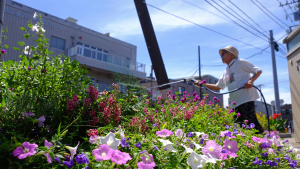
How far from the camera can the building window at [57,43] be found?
16047mm

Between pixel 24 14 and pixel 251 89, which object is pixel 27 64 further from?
pixel 24 14

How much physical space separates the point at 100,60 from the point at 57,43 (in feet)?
11.8

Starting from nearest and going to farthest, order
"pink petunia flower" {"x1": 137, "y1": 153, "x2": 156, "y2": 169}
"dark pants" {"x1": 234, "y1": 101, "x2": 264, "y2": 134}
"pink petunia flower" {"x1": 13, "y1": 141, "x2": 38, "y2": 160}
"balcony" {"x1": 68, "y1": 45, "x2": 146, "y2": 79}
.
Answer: "pink petunia flower" {"x1": 13, "y1": 141, "x2": 38, "y2": 160} < "pink petunia flower" {"x1": 137, "y1": 153, "x2": 156, "y2": 169} < "dark pants" {"x1": 234, "y1": 101, "x2": 264, "y2": 134} < "balcony" {"x1": 68, "y1": 45, "x2": 146, "y2": 79}

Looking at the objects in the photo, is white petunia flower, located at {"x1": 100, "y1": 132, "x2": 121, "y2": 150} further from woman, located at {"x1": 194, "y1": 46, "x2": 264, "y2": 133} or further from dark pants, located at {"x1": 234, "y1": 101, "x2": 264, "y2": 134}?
dark pants, located at {"x1": 234, "y1": 101, "x2": 264, "y2": 134}

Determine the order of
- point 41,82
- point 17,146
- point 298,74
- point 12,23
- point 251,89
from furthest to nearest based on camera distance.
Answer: point 12,23
point 298,74
point 251,89
point 41,82
point 17,146

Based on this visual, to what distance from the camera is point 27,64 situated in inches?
62.9

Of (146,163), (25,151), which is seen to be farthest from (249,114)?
(25,151)

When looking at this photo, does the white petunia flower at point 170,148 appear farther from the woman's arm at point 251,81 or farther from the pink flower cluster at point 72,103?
the woman's arm at point 251,81

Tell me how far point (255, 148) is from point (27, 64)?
196 centimetres

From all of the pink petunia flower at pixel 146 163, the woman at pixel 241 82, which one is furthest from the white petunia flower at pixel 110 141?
the woman at pixel 241 82

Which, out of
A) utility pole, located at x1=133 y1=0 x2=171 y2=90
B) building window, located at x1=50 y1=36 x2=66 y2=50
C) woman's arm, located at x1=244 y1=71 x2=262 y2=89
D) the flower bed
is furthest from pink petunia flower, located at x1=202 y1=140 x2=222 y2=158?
building window, located at x1=50 y1=36 x2=66 y2=50

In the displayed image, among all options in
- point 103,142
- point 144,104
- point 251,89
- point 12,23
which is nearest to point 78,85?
point 103,142

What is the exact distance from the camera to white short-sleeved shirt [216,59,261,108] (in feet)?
9.56

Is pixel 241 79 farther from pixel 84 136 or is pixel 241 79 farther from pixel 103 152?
pixel 103 152
